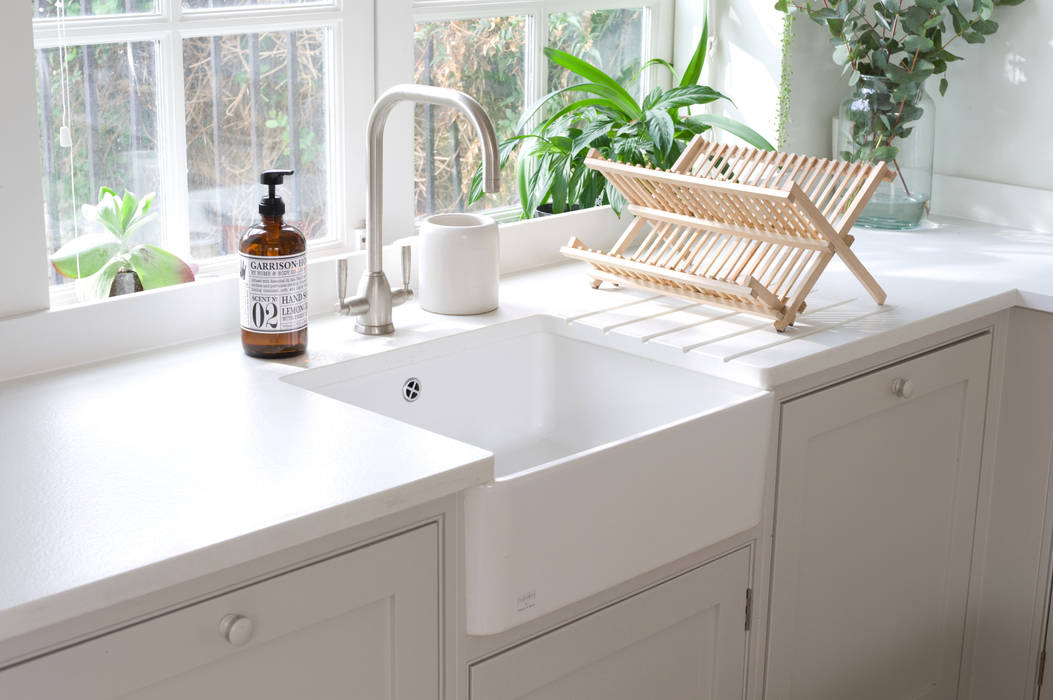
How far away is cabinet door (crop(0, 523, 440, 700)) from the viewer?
1.08m

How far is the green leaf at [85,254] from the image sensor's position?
1.72 m

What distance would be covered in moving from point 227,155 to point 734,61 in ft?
3.86

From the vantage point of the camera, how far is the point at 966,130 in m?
2.68

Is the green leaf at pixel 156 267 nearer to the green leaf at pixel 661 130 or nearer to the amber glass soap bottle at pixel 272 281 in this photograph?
the amber glass soap bottle at pixel 272 281

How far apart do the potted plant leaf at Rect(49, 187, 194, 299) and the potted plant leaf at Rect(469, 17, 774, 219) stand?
0.65 meters

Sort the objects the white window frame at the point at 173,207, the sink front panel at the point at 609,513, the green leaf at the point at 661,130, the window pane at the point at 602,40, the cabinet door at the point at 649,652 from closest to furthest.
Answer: the sink front panel at the point at 609,513
the cabinet door at the point at 649,652
the white window frame at the point at 173,207
the green leaf at the point at 661,130
the window pane at the point at 602,40

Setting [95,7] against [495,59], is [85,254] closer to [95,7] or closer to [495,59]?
[95,7]

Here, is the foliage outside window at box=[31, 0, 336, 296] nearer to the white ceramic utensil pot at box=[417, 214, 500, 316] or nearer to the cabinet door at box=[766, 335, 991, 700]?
the white ceramic utensil pot at box=[417, 214, 500, 316]

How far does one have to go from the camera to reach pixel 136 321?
1706mm

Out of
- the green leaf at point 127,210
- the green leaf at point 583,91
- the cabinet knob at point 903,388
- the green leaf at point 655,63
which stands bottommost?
the cabinet knob at point 903,388

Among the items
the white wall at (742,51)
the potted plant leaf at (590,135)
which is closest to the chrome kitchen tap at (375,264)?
the potted plant leaf at (590,135)

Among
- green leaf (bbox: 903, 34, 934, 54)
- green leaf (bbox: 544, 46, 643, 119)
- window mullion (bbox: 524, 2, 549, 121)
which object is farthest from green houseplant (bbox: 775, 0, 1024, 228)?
window mullion (bbox: 524, 2, 549, 121)

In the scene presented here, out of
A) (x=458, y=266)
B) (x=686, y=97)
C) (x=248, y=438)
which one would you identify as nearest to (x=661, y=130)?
(x=686, y=97)

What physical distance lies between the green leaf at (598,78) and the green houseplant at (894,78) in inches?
15.3
